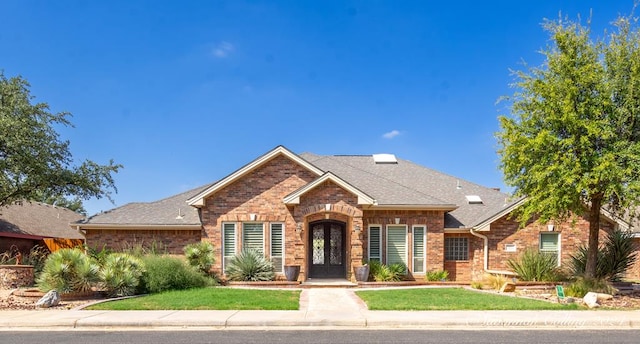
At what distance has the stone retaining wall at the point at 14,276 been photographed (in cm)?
1736

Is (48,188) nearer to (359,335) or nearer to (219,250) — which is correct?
(219,250)

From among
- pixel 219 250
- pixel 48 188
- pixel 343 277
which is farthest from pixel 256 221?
pixel 48 188

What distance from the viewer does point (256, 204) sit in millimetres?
20562

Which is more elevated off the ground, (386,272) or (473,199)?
(473,199)

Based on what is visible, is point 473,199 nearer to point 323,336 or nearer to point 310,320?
point 310,320

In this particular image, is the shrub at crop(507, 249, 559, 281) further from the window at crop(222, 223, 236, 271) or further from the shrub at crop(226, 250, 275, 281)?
the window at crop(222, 223, 236, 271)

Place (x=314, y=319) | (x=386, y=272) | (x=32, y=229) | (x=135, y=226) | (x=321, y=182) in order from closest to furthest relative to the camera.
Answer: (x=314, y=319) → (x=386, y=272) → (x=321, y=182) → (x=135, y=226) → (x=32, y=229)

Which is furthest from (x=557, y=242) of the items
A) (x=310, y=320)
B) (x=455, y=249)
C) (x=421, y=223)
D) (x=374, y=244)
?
(x=310, y=320)

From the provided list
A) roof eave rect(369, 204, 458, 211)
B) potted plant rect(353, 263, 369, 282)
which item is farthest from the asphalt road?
roof eave rect(369, 204, 458, 211)

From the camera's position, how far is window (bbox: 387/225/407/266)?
21.0m

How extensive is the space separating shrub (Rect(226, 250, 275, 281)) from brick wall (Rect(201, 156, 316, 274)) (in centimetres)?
83

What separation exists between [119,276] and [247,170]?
6.88 m

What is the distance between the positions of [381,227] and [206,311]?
1029 centimetres

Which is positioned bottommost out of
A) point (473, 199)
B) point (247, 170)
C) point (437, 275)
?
point (437, 275)
